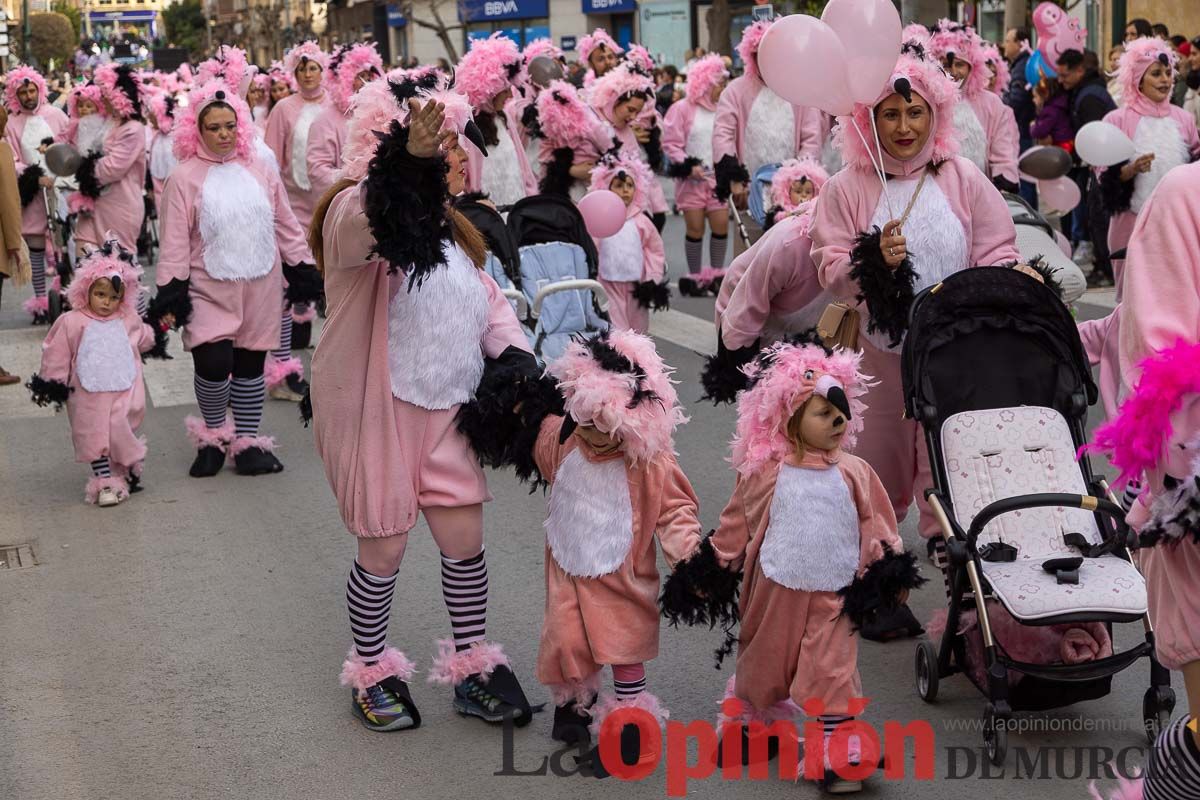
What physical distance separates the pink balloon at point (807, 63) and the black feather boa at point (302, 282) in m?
3.57

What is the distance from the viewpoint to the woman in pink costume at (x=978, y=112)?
31.7 ft

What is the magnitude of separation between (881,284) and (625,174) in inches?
165

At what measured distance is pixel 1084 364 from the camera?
16.7ft

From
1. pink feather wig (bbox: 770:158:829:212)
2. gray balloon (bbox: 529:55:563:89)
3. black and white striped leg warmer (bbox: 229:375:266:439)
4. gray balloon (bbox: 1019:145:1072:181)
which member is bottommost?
black and white striped leg warmer (bbox: 229:375:266:439)

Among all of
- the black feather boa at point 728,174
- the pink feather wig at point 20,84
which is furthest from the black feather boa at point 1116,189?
the pink feather wig at point 20,84

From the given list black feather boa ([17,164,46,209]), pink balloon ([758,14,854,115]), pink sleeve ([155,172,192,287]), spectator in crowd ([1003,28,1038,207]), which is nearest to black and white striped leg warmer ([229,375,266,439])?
pink sleeve ([155,172,192,287])

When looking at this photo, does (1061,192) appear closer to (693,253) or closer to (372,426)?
(693,253)

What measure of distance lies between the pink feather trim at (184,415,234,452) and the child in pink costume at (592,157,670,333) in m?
2.25

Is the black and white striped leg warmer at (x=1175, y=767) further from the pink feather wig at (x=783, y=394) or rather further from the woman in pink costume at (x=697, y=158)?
the woman in pink costume at (x=697, y=158)

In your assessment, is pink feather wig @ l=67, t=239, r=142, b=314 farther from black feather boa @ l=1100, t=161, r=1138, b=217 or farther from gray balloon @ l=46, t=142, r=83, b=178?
black feather boa @ l=1100, t=161, r=1138, b=217

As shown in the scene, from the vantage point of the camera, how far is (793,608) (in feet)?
14.6

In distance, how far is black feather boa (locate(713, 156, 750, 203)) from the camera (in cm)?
1182

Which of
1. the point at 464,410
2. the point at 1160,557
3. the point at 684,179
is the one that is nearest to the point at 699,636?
the point at 464,410

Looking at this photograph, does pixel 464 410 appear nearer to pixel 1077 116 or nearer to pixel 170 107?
pixel 1077 116
